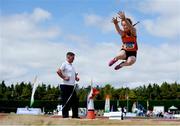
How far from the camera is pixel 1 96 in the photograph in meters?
81.3

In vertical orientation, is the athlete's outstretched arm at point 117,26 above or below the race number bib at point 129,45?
above

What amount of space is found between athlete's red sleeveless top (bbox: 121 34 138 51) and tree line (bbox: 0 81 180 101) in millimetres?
70240

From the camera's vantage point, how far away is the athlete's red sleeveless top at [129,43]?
13000 mm

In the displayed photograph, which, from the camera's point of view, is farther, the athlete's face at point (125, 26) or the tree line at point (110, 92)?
the tree line at point (110, 92)

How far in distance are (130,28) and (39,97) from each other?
78.7m

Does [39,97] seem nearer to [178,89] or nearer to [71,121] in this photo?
[178,89]

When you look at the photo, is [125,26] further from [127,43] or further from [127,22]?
[127,43]

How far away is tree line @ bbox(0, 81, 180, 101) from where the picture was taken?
88838mm

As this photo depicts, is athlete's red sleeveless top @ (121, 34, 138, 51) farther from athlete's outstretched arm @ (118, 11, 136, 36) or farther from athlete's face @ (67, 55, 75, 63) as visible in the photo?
athlete's face @ (67, 55, 75, 63)

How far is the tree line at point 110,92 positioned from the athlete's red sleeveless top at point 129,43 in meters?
70.2

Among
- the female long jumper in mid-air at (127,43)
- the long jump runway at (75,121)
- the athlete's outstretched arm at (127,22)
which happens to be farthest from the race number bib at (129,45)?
the long jump runway at (75,121)

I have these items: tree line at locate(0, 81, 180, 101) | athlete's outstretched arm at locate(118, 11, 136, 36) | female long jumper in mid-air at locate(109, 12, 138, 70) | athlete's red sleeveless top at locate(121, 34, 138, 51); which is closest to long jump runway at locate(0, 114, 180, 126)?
female long jumper in mid-air at locate(109, 12, 138, 70)

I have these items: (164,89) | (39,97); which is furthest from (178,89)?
(39,97)

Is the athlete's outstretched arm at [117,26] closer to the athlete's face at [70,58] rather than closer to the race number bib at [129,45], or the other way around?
the race number bib at [129,45]
